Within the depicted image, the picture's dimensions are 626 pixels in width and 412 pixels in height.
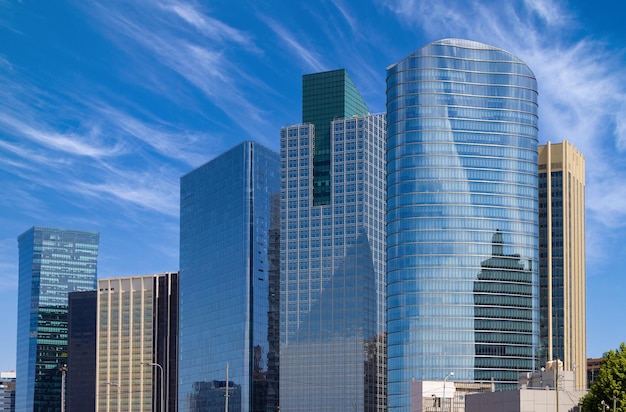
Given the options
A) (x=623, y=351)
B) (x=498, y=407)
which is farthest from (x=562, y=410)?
(x=623, y=351)

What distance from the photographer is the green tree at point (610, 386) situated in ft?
448

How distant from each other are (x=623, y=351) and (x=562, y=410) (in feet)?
62.8

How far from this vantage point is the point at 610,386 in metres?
138

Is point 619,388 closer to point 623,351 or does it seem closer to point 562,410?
point 623,351

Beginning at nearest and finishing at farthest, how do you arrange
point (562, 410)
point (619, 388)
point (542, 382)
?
point (619, 388) < point (562, 410) < point (542, 382)

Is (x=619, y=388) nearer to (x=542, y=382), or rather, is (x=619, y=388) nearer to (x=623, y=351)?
(x=623, y=351)

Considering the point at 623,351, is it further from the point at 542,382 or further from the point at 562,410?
the point at 542,382

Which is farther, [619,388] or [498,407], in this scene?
[498,407]

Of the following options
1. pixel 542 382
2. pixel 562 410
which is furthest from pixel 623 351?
pixel 542 382

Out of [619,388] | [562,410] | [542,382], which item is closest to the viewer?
[619,388]

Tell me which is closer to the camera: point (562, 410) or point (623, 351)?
point (623, 351)

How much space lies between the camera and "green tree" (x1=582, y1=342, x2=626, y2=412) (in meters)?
137

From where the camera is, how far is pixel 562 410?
157 meters

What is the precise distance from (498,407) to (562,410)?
9.23m
